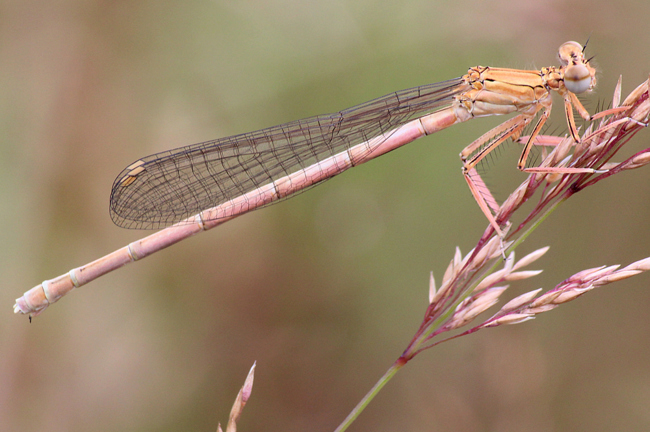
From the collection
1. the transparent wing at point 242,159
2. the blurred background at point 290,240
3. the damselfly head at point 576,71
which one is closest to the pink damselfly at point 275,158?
the transparent wing at point 242,159

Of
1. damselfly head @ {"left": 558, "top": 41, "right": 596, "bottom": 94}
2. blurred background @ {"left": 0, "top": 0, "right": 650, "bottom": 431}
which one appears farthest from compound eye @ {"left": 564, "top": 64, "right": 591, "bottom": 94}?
blurred background @ {"left": 0, "top": 0, "right": 650, "bottom": 431}

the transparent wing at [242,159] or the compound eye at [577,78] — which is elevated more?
the transparent wing at [242,159]

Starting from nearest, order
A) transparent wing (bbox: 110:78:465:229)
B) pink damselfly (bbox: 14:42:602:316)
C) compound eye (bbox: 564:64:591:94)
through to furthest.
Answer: compound eye (bbox: 564:64:591:94) < pink damselfly (bbox: 14:42:602:316) < transparent wing (bbox: 110:78:465:229)

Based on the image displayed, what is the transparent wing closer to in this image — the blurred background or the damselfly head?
the blurred background

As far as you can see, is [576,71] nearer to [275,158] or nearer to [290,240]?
[275,158]

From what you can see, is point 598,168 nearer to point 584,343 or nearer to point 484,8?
point 584,343

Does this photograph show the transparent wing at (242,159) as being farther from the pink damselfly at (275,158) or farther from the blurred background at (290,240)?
the blurred background at (290,240)

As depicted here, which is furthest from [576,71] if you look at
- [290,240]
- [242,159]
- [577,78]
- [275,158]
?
[290,240]
